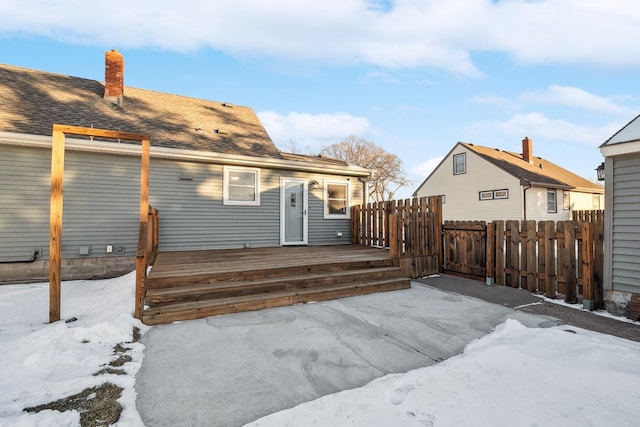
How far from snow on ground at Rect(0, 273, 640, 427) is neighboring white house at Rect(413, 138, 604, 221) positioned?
1425cm

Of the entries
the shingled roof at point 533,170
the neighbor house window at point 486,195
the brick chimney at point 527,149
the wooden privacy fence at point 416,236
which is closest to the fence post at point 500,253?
the wooden privacy fence at point 416,236

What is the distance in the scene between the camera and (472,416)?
1.87 m

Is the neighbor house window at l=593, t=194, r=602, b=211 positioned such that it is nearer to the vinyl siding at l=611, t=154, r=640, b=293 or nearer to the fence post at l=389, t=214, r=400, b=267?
the vinyl siding at l=611, t=154, r=640, b=293

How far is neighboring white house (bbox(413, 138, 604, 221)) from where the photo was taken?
602 inches

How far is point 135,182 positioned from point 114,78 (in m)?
3.89

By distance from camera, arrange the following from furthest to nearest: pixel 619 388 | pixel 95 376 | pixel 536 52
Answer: pixel 536 52, pixel 95 376, pixel 619 388

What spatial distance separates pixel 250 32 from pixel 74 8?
4.94 m

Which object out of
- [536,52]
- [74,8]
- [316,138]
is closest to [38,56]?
[74,8]

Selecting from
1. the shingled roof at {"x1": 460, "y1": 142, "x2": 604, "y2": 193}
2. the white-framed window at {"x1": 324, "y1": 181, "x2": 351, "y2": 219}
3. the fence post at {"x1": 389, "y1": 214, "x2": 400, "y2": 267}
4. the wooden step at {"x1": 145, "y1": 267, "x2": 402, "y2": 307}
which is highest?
the shingled roof at {"x1": 460, "y1": 142, "x2": 604, "y2": 193}

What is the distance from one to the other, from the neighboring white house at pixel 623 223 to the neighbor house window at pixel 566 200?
16170 mm

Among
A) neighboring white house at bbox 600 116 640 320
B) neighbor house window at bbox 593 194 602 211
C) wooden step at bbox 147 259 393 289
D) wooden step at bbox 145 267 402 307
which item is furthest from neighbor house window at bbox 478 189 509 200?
wooden step at bbox 147 259 393 289

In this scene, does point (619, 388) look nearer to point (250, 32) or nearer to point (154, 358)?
point (154, 358)

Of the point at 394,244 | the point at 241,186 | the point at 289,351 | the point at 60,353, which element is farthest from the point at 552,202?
the point at 60,353

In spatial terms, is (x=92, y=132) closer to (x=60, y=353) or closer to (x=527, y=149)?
(x=60, y=353)
